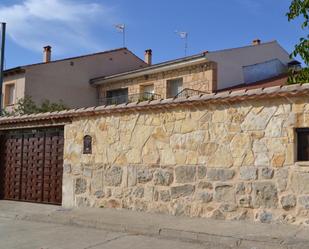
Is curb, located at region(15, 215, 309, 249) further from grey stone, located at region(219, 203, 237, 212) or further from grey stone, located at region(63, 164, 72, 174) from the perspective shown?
grey stone, located at region(63, 164, 72, 174)

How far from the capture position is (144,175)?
10.0m

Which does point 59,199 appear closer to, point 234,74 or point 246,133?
point 246,133

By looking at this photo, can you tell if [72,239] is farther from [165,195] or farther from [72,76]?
[72,76]

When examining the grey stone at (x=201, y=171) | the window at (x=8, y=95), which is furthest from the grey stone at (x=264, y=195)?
the window at (x=8, y=95)

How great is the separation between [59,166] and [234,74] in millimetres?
14884

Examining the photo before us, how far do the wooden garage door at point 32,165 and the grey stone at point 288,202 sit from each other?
20.3 feet

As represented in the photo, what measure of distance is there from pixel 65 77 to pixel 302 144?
73.5 feet

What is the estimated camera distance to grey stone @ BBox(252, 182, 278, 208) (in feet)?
26.6

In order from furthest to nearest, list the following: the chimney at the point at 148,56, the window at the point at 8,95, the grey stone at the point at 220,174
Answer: the chimney at the point at 148,56, the window at the point at 8,95, the grey stone at the point at 220,174

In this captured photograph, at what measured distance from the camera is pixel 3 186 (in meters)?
13.7

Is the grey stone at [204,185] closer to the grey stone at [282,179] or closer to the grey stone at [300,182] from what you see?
the grey stone at [282,179]

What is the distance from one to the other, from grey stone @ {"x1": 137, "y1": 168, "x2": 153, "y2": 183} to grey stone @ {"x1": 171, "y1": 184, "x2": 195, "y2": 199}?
2.24ft

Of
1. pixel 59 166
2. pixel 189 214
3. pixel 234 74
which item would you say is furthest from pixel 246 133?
pixel 234 74

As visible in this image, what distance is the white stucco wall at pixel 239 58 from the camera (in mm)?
23267
